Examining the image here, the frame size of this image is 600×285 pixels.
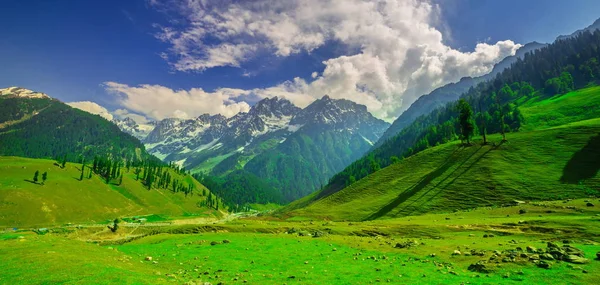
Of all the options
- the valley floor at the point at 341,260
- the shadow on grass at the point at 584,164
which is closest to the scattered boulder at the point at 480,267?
the valley floor at the point at 341,260

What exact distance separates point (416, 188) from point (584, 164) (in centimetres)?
4376

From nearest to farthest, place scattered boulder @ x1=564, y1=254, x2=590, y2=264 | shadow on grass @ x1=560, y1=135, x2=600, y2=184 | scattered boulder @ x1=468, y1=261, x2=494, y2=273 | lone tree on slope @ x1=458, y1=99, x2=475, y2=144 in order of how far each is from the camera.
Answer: scattered boulder @ x1=564, y1=254, x2=590, y2=264, scattered boulder @ x1=468, y1=261, x2=494, y2=273, shadow on grass @ x1=560, y1=135, x2=600, y2=184, lone tree on slope @ x1=458, y1=99, x2=475, y2=144

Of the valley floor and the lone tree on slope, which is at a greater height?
the lone tree on slope

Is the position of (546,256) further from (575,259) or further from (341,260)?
(341,260)

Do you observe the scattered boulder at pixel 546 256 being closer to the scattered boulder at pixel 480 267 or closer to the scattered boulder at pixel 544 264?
the scattered boulder at pixel 544 264

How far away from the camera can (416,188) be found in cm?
9631

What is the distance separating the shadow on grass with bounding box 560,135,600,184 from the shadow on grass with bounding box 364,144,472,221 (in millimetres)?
32677

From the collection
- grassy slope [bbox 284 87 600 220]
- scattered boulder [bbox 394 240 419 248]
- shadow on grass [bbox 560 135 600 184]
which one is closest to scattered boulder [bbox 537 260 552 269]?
scattered boulder [bbox 394 240 419 248]

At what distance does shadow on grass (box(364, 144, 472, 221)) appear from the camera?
280 ft

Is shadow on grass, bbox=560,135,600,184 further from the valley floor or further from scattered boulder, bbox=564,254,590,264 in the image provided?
scattered boulder, bbox=564,254,590,264

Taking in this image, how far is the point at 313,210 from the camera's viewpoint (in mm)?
106625

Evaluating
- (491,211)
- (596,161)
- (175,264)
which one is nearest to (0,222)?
(175,264)

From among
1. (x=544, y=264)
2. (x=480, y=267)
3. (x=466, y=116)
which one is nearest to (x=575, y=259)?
(x=544, y=264)

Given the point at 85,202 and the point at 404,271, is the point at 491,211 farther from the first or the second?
the point at 85,202
